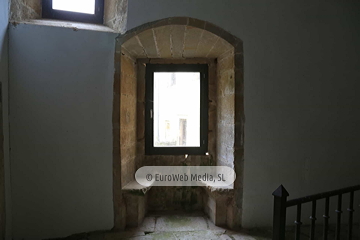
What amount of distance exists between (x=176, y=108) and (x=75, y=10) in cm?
150

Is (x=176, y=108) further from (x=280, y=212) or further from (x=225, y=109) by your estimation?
(x=280, y=212)

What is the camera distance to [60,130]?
1.98 m

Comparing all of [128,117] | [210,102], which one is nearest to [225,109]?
[210,102]

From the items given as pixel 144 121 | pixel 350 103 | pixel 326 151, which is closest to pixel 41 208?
pixel 144 121

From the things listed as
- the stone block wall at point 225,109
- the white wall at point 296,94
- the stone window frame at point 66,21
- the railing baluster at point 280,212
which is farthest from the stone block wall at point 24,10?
the railing baluster at point 280,212

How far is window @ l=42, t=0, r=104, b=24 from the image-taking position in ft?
7.54

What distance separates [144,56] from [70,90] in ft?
3.09

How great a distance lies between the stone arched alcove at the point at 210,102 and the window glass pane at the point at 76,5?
0.65 m

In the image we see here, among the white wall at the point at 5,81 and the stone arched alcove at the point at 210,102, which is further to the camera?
the stone arched alcove at the point at 210,102

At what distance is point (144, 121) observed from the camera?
2.68m

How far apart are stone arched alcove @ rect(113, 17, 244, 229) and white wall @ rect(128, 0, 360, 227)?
114 mm

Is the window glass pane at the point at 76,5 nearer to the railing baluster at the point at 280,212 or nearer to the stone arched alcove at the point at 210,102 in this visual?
the stone arched alcove at the point at 210,102

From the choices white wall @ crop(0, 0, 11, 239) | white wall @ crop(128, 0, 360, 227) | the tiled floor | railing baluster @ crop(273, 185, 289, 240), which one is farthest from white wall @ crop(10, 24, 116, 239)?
railing baluster @ crop(273, 185, 289, 240)

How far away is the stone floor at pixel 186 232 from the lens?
2.04m
